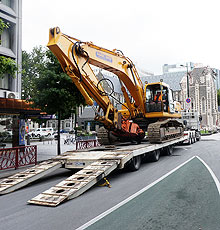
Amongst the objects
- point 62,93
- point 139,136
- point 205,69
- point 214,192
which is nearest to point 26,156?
point 62,93

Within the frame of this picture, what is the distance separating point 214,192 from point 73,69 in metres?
6.12

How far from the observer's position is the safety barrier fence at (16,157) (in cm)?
1048

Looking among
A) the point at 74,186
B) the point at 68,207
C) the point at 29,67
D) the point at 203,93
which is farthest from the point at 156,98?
the point at 203,93

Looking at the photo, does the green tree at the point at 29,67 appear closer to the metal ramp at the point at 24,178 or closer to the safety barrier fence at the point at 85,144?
the safety barrier fence at the point at 85,144

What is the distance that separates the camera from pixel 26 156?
1188 centimetres

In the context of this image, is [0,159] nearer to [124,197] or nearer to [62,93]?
[62,93]

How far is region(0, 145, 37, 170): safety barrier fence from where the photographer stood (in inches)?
412

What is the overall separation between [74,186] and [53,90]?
24.7 feet

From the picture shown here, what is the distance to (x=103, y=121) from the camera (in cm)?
1039

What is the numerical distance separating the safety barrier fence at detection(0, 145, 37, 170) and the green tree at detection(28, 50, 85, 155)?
2715 mm

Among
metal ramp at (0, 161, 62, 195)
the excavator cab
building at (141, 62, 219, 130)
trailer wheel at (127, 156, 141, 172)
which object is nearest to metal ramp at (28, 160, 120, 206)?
metal ramp at (0, 161, 62, 195)

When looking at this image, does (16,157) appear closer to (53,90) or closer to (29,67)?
(53,90)

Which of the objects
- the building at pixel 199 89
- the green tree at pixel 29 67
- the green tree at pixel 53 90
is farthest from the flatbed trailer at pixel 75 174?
the building at pixel 199 89

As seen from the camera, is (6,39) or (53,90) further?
(6,39)
